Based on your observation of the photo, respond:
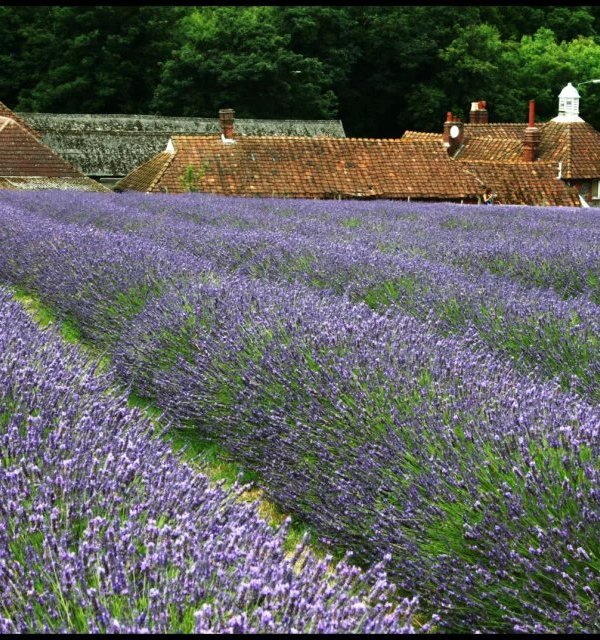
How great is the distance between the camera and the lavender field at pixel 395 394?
2.49 metres

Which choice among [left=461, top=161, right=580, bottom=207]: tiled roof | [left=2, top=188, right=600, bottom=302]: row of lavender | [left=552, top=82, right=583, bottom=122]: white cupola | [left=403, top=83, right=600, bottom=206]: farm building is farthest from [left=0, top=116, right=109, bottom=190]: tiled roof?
[left=552, top=82, right=583, bottom=122]: white cupola

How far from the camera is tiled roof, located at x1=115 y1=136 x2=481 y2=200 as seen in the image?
24.6 m

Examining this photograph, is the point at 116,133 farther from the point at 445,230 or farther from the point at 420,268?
the point at 420,268

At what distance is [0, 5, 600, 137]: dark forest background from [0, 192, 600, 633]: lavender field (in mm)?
31864

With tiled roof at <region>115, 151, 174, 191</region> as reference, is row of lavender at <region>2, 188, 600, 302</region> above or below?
above

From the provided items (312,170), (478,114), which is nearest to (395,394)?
(312,170)

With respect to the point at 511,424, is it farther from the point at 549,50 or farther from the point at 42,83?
the point at 549,50

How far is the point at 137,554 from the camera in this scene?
201cm

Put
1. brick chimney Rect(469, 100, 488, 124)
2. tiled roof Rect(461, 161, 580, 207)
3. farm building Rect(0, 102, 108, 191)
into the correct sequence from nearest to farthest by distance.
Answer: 1. farm building Rect(0, 102, 108, 191)
2. tiled roof Rect(461, 161, 580, 207)
3. brick chimney Rect(469, 100, 488, 124)

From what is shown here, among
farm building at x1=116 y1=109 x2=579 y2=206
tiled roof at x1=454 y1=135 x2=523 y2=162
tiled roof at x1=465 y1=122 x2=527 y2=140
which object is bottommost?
tiled roof at x1=465 y1=122 x2=527 y2=140

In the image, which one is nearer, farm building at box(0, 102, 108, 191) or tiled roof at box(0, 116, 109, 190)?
farm building at box(0, 102, 108, 191)

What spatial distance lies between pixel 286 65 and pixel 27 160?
15.9m

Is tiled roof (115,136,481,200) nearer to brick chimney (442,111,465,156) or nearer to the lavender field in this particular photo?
brick chimney (442,111,465,156)

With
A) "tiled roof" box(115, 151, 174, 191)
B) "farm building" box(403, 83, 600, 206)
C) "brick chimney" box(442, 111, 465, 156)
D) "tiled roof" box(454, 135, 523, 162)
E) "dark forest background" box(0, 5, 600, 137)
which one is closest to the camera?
"tiled roof" box(115, 151, 174, 191)
